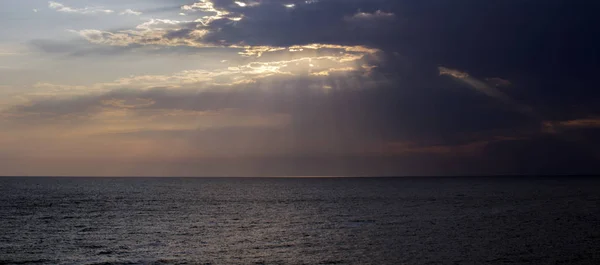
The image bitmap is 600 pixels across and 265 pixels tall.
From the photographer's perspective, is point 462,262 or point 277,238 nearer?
point 462,262

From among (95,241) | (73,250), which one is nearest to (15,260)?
(73,250)

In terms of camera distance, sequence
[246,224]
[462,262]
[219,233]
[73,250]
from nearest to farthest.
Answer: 1. [462,262]
2. [73,250]
3. [219,233]
4. [246,224]

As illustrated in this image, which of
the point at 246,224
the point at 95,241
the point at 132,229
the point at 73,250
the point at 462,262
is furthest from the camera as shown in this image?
the point at 246,224

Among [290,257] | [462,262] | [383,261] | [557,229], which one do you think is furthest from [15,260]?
[557,229]

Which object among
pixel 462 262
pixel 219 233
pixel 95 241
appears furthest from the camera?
pixel 219 233

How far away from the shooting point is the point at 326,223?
72.9 m

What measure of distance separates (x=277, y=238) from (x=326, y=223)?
1712cm

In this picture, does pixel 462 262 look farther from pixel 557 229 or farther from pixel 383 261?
pixel 557 229

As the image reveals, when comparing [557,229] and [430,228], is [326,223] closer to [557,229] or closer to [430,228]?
[430,228]

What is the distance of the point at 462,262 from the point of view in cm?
4247

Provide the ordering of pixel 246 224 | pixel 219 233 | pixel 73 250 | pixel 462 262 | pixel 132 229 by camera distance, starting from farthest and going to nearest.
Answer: pixel 246 224
pixel 132 229
pixel 219 233
pixel 73 250
pixel 462 262

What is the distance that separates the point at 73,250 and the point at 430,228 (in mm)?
38953

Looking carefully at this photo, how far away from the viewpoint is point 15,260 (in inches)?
1716

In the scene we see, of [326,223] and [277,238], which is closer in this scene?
[277,238]
